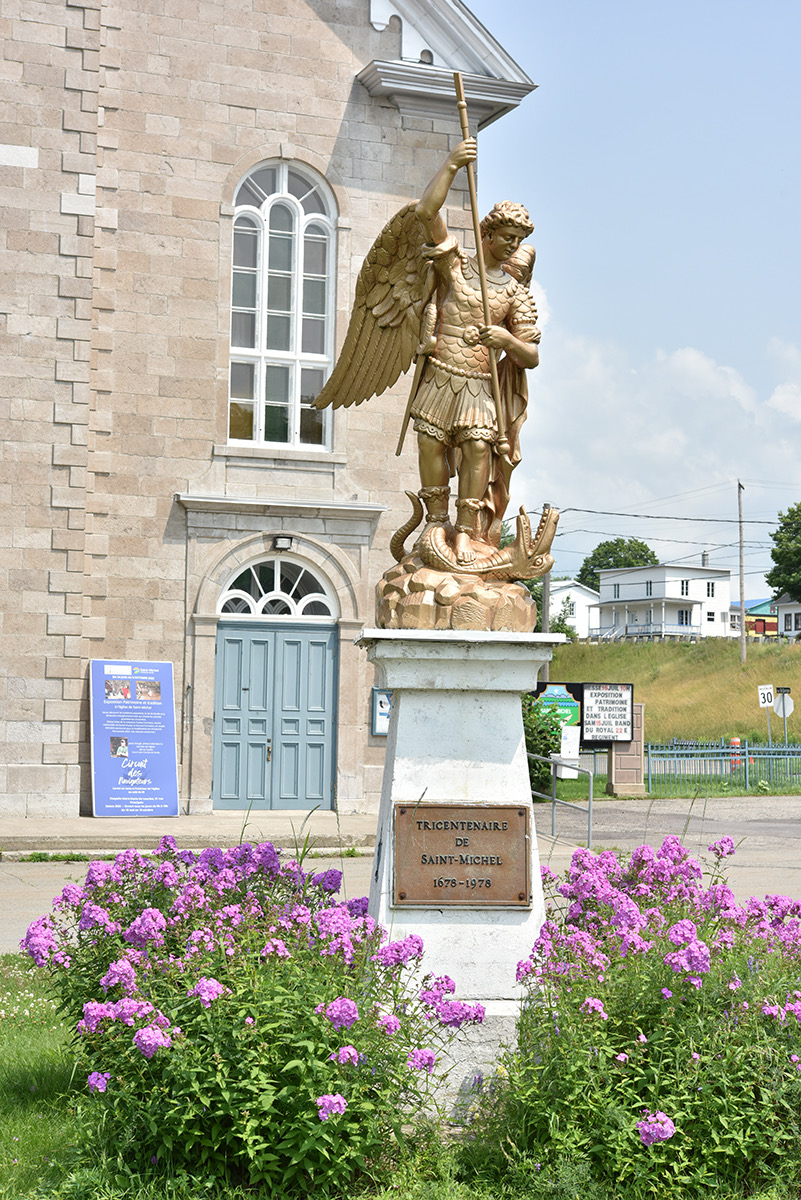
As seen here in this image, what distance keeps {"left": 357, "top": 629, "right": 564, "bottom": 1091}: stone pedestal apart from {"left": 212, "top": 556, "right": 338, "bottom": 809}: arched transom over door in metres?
11.4

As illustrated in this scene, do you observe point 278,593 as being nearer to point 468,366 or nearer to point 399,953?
point 468,366

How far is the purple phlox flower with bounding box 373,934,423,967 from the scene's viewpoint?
180 inches

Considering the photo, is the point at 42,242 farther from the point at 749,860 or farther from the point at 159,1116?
the point at 159,1116

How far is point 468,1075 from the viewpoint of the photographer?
5117mm

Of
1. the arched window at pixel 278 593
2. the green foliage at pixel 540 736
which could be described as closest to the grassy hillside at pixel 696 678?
the green foliage at pixel 540 736

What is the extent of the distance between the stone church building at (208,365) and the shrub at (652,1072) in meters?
12.1

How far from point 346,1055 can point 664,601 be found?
88860 mm

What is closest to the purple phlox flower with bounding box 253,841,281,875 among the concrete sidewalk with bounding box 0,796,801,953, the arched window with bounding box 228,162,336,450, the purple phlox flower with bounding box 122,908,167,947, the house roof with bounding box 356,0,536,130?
the purple phlox flower with bounding box 122,908,167,947

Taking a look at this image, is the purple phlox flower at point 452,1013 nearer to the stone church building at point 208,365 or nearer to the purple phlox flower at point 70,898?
the purple phlox flower at point 70,898

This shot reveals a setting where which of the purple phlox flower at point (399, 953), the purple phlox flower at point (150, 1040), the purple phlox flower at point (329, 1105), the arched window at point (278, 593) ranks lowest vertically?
the purple phlox flower at point (329, 1105)

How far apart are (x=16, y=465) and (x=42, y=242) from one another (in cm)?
285

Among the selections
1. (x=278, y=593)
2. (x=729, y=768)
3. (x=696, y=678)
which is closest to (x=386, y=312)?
(x=278, y=593)

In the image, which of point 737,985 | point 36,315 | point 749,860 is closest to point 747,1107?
point 737,985

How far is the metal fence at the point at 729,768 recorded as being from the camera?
2548 centimetres
